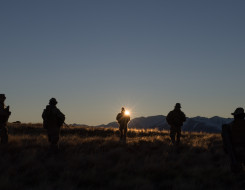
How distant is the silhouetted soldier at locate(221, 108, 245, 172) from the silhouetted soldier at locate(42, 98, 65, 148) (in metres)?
7.14

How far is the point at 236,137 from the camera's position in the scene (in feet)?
21.1

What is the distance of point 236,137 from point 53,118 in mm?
7471

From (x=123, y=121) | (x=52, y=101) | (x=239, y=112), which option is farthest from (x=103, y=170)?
(x=123, y=121)

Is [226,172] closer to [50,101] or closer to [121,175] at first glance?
[121,175]

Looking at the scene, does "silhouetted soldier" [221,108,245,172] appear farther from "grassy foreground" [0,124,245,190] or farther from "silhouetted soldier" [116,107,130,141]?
"silhouetted soldier" [116,107,130,141]

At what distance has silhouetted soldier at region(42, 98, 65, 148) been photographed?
11.8 m

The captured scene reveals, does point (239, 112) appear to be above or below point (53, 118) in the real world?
above

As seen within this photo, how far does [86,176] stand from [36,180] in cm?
143

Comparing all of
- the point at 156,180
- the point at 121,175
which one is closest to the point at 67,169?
the point at 121,175

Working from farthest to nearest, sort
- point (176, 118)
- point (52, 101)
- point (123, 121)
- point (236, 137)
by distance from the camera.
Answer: point (123, 121) < point (176, 118) < point (52, 101) < point (236, 137)

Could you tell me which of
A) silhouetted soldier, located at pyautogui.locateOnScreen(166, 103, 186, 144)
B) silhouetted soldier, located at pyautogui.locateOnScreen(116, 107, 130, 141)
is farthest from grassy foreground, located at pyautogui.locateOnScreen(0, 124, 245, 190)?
silhouetted soldier, located at pyautogui.locateOnScreen(116, 107, 130, 141)

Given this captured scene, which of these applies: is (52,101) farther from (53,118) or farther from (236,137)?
(236,137)

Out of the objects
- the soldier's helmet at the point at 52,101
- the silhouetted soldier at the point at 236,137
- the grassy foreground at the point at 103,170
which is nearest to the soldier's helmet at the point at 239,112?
the silhouetted soldier at the point at 236,137

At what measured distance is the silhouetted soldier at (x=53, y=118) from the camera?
38.6 ft
